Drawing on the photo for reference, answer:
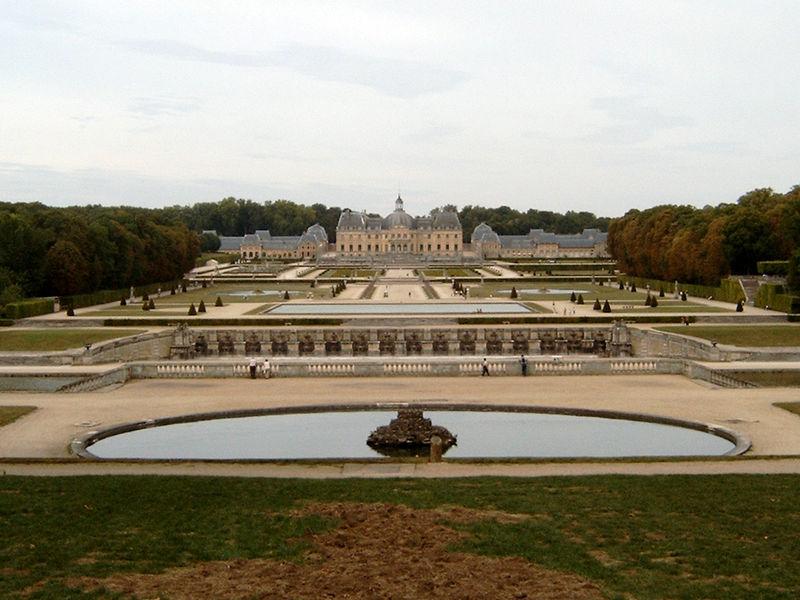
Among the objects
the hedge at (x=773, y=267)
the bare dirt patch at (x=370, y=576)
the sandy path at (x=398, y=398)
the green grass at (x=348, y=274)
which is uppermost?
the hedge at (x=773, y=267)

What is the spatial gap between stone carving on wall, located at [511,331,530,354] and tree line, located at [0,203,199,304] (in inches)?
791

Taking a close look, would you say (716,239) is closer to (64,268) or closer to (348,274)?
(64,268)

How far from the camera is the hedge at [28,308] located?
37.3 metres

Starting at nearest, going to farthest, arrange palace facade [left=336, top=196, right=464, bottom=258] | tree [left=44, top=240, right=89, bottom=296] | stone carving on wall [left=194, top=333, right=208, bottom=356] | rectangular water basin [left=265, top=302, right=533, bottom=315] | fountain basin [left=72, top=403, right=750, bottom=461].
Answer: fountain basin [left=72, top=403, right=750, bottom=461] < stone carving on wall [left=194, top=333, right=208, bottom=356] < rectangular water basin [left=265, top=302, right=533, bottom=315] < tree [left=44, top=240, right=89, bottom=296] < palace facade [left=336, top=196, right=464, bottom=258]

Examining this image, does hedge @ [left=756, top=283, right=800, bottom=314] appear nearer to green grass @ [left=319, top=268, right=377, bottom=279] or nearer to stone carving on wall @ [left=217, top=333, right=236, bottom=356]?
stone carving on wall @ [left=217, top=333, right=236, bottom=356]

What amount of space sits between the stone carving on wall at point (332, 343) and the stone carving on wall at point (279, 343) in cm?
137

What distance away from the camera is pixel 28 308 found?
128 feet

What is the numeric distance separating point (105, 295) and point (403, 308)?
15639mm

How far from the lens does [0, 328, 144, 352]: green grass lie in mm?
30141

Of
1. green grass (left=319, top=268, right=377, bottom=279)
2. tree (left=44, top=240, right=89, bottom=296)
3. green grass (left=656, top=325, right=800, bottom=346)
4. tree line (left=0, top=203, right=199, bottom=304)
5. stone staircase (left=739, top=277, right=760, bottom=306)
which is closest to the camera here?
green grass (left=656, top=325, right=800, bottom=346)

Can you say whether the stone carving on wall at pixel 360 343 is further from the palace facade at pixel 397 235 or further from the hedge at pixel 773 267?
the palace facade at pixel 397 235

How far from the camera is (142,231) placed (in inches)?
2324

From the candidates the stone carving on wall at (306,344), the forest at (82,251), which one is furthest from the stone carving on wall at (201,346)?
the forest at (82,251)

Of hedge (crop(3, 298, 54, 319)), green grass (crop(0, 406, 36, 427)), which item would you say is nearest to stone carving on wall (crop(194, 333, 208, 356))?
hedge (crop(3, 298, 54, 319))
